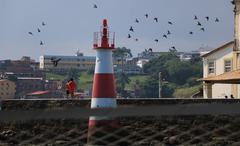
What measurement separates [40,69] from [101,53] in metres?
98.7

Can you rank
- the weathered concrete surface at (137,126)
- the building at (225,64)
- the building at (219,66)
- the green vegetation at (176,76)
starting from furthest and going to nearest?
the green vegetation at (176,76) → the building at (219,66) → the building at (225,64) → the weathered concrete surface at (137,126)

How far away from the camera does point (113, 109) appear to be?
21.2 ft

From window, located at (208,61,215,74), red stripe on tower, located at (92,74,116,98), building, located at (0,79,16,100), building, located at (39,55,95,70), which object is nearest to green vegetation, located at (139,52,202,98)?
building, located at (0,79,16,100)

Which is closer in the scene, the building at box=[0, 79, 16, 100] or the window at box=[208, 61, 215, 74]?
the window at box=[208, 61, 215, 74]

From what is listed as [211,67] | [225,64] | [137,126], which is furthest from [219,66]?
[137,126]

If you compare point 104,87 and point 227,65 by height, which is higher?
point 227,65

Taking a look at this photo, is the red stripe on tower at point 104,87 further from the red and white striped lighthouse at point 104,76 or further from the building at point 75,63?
the building at point 75,63

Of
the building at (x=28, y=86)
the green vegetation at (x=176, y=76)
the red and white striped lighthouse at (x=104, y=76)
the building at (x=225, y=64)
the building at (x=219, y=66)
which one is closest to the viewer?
the red and white striped lighthouse at (x=104, y=76)

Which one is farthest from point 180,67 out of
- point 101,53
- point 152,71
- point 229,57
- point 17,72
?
point 101,53

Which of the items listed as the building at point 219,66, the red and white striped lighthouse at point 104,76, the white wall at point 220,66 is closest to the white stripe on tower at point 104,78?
the red and white striped lighthouse at point 104,76

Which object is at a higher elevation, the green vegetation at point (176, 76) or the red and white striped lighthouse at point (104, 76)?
the green vegetation at point (176, 76)

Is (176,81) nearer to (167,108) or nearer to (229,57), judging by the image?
(229,57)

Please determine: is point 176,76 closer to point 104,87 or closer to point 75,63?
point 75,63

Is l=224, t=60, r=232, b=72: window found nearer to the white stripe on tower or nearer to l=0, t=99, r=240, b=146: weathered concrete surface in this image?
l=0, t=99, r=240, b=146: weathered concrete surface
